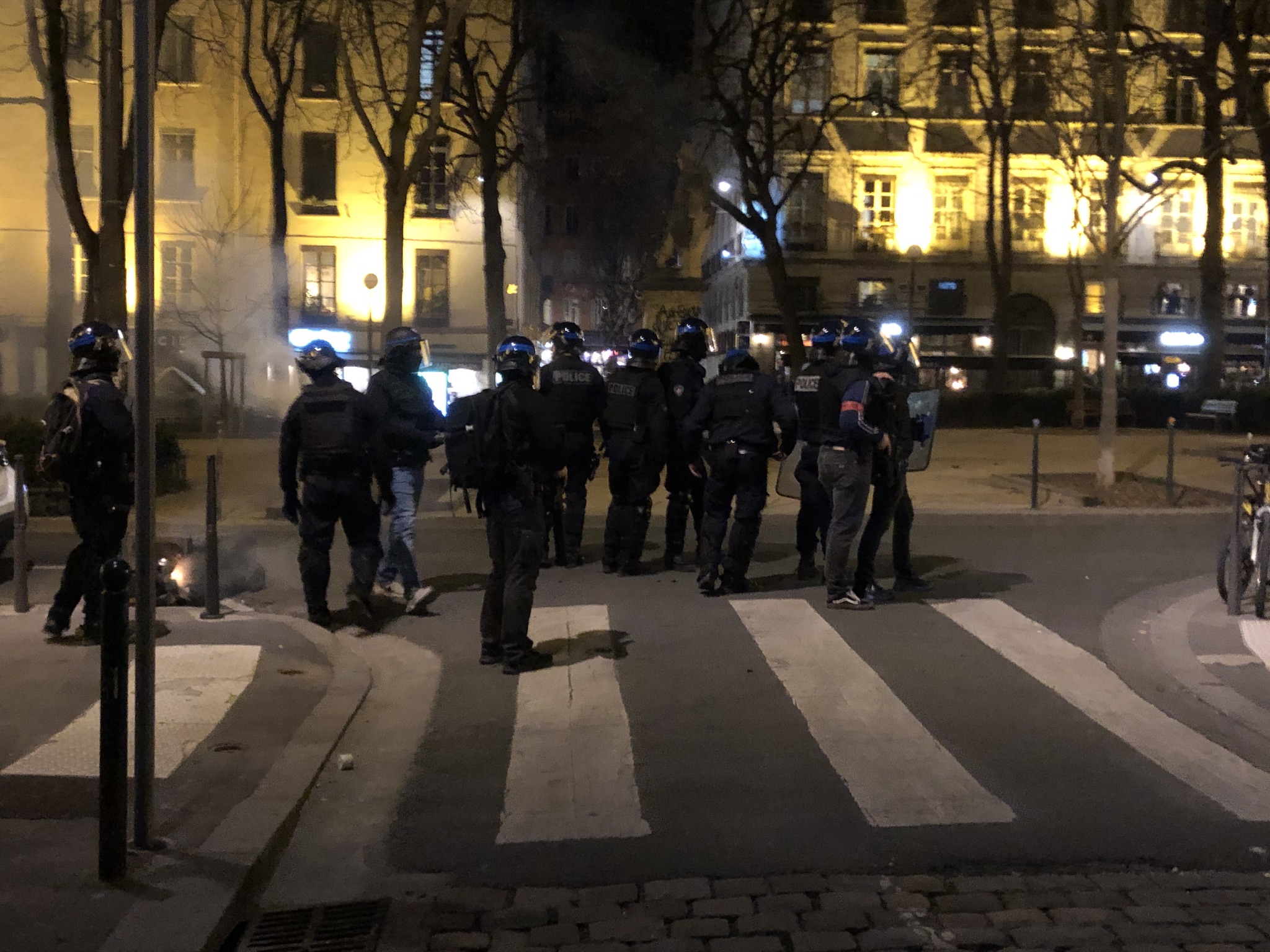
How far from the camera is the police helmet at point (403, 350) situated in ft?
29.6

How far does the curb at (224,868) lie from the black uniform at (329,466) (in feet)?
7.72

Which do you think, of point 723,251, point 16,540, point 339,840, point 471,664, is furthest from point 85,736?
point 723,251

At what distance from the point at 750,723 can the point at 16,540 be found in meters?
5.12

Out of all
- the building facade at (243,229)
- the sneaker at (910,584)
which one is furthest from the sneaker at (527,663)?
the building facade at (243,229)

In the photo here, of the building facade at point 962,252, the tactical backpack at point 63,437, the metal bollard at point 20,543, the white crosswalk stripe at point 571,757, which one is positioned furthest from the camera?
the building facade at point 962,252

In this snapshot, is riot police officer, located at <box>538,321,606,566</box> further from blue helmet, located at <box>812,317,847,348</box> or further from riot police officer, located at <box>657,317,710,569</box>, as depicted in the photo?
blue helmet, located at <box>812,317,847,348</box>

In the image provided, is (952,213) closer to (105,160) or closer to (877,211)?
(877,211)

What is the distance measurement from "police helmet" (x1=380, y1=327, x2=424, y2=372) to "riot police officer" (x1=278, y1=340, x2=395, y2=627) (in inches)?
17.4

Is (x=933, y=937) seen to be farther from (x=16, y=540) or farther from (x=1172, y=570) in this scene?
(x=1172, y=570)

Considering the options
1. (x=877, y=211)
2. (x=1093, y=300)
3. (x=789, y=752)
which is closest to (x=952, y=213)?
(x=877, y=211)

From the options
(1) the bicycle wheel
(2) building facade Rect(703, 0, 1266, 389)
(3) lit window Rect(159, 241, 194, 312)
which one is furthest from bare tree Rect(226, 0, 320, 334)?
(1) the bicycle wheel

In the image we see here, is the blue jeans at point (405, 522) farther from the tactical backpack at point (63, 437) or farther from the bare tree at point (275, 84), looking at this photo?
the bare tree at point (275, 84)

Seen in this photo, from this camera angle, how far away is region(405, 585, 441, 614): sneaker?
917 centimetres

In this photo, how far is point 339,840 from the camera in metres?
5.14
